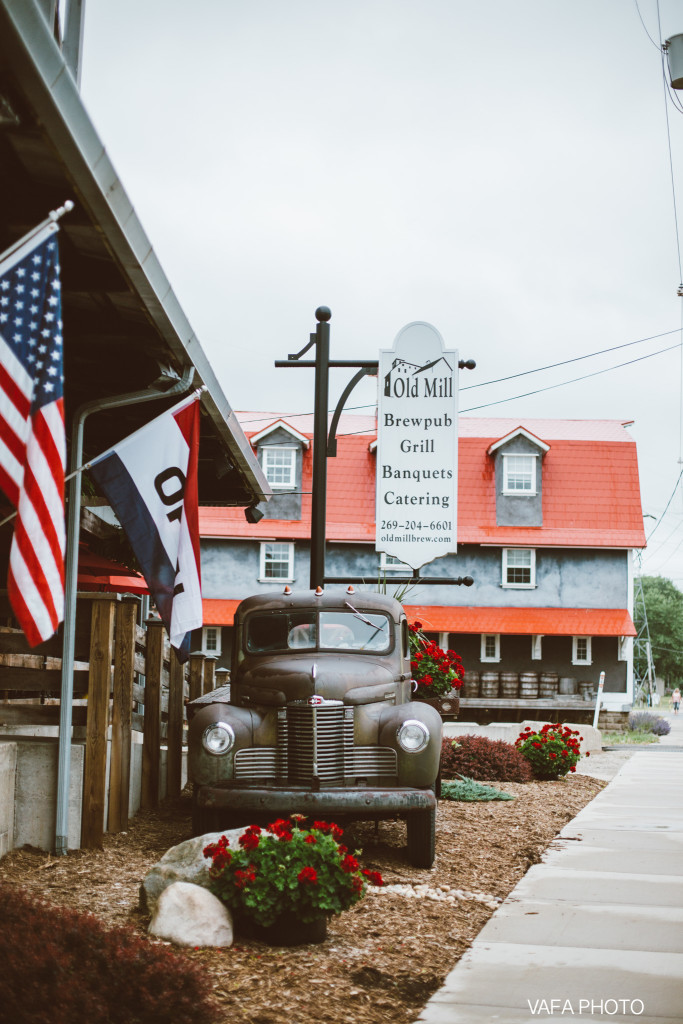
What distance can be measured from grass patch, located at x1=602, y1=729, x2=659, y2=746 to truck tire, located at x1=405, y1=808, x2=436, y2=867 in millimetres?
21186

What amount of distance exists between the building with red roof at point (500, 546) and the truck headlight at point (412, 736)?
25.2m

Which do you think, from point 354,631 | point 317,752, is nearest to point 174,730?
point 354,631

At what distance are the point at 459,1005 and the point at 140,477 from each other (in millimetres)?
3815

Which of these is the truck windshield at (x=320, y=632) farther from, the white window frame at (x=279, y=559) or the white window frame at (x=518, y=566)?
the white window frame at (x=518, y=566)

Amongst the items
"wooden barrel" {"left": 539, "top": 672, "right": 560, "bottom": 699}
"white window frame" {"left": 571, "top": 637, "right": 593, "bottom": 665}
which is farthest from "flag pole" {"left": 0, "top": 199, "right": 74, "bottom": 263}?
"white window frame" {"left": 571, "top": 637, "right": 593, "bottom": 665}

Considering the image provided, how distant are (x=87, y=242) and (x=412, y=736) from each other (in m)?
4.10

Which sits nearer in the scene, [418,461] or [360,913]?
[360,913]

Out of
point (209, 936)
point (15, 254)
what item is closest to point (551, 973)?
point (209, 936)

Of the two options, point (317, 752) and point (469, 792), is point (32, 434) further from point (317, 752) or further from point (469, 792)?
point (469, 792)

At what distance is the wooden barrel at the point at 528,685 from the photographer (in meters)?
32.4

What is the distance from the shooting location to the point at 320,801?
7281 millimetres

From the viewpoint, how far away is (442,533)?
11367 mm

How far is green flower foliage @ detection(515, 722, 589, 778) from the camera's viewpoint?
15.3 metres

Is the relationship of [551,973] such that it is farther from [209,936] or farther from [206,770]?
[206,770]
